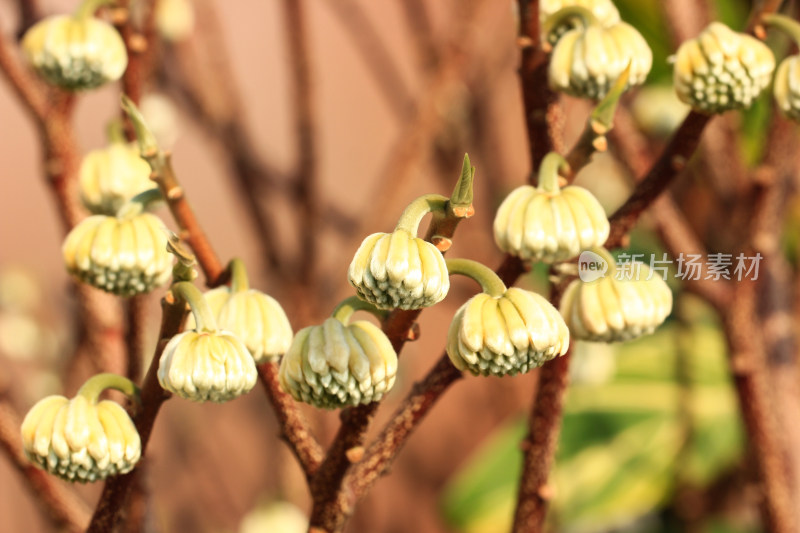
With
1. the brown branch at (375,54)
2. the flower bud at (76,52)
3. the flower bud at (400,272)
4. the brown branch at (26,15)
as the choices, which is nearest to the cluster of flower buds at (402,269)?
the flower bud at (400,272)

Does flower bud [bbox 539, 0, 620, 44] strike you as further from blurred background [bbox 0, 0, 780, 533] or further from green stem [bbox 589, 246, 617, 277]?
blurred background [bbox 0, 0, 780, 533]

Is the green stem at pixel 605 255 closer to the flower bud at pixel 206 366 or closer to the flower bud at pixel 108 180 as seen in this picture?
the flower bud at pixel 206 366

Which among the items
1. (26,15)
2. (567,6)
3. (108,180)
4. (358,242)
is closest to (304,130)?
(358,242)

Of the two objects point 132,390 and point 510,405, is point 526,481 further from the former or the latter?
point 510,405

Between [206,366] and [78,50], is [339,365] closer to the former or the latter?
[206,366]

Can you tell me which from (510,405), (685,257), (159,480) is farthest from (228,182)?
(685,257)

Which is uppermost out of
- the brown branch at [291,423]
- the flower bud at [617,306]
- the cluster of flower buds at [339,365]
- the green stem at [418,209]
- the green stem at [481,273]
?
the green stem at [418,209]

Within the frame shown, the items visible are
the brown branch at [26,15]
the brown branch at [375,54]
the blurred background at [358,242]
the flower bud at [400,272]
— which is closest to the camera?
the flower bud at [400,272]
